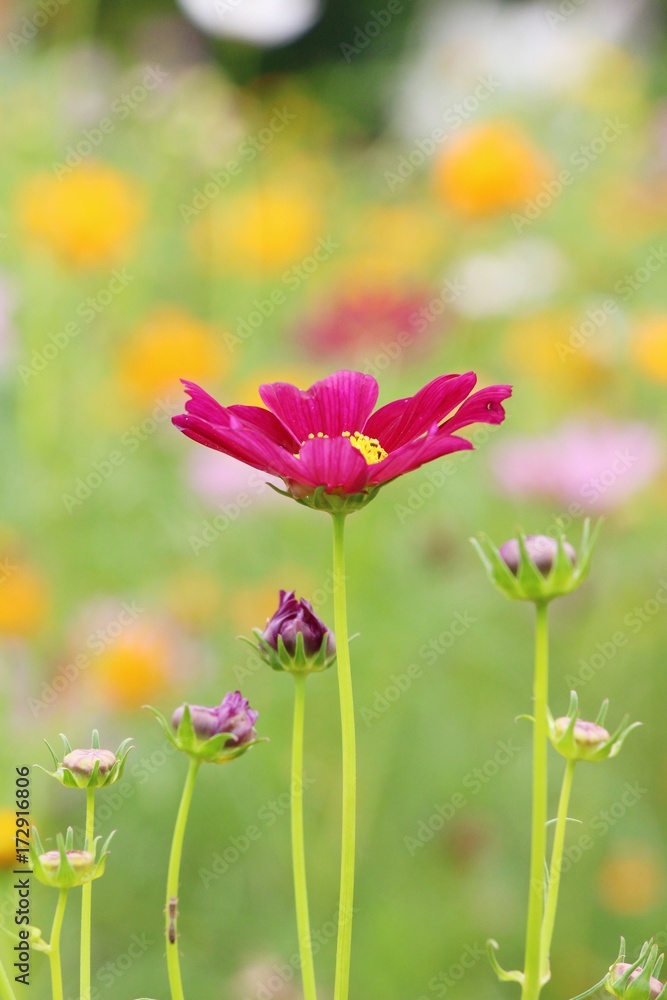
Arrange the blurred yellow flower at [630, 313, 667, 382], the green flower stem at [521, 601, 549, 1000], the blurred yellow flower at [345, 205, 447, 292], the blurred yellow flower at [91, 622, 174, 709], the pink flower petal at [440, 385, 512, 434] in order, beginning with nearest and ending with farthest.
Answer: the green flower stem at [521, 601, 549, 1000], the pink flower petal at [440, 385, 512, 434], the blurred yellow flower at [91, 622, 174, 709], the blurred yellow flower at [630, 313, 667, 382], the blurred yellow flower at [345, 205, 447, 292]

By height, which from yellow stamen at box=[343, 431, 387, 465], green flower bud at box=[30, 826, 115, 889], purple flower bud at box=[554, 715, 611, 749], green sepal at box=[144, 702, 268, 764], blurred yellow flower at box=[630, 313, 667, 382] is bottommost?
green flower bud at box=[30, 826, 115, 889]

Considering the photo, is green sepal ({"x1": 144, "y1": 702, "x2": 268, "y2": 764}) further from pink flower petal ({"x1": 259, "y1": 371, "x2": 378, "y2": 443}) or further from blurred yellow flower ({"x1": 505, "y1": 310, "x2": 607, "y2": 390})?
blurred yellow flower ({"x1": 505, "y1": 310, "x2": 607, "y2": 390})

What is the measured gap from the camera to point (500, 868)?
115cm

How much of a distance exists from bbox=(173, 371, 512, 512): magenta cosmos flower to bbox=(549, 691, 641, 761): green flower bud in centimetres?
9

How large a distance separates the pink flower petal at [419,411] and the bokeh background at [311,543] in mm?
537

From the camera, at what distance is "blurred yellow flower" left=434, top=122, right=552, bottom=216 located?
1.48 meters

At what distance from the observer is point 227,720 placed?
0.35 m

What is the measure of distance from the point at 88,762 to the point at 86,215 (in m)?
1.22

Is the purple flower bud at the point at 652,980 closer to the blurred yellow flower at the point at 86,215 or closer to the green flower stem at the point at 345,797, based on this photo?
the green flower stem at the point at 345,797

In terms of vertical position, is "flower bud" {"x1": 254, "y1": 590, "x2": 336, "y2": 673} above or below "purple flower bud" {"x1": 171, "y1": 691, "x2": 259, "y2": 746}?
above

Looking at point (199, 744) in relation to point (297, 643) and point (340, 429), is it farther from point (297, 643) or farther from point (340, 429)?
point (340, 429)

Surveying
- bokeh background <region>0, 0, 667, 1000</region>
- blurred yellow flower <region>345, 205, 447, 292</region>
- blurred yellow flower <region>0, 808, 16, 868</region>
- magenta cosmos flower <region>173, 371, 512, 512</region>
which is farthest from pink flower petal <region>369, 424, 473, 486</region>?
blurred yellow flower <region>345, 205, 447, 292</region>

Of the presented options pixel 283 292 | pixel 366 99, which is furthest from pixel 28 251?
pixel 366 99

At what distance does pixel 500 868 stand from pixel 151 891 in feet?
1.25
